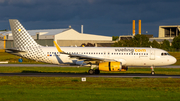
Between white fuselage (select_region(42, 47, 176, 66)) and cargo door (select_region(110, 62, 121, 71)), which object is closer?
cargo door (select_region(110, 62, 121, 71))

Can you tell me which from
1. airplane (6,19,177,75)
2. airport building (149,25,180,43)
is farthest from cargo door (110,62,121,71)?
airport building (149,25,180,43)

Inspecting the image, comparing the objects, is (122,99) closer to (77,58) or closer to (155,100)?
(155,100)

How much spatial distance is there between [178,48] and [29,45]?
82875 mm

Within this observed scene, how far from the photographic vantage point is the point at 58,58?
116 ft

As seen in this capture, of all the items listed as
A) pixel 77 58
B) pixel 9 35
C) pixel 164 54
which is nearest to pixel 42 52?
pixel 77 58

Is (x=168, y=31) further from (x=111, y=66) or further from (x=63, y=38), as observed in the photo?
(x=111, y=66)

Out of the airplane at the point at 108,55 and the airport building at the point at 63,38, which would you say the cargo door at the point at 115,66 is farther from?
the airport building at the point at 63,38

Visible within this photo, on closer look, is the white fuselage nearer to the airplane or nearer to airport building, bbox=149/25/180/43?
the airplane

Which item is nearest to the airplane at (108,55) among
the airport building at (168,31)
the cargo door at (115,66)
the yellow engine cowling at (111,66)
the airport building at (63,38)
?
the yellow engine cowling at (111,66)

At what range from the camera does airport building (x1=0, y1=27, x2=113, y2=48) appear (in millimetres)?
114062

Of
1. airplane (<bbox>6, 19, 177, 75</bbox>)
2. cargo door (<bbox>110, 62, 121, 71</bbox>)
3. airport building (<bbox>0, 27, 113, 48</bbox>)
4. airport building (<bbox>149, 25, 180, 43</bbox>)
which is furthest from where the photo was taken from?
airport building (<bbox>149, 25, 180, 43</bbox>)

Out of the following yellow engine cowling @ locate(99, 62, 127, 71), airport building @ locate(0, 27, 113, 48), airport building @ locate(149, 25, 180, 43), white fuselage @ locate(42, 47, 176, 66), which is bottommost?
yellow engine cowling @ locate(99, 62, 127, 71)

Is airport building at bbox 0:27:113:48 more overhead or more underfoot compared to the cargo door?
more overhead

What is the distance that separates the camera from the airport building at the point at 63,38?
374 ft
